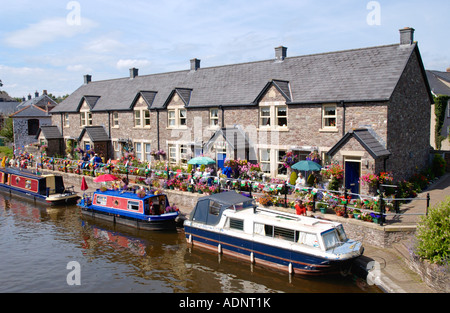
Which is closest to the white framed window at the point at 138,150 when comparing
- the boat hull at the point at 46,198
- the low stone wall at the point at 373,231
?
the boat hull at the point at 46,198

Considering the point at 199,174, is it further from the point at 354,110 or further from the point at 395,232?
the point at 395,232

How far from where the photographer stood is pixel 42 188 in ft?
88.9

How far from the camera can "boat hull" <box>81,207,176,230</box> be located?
1947 cm

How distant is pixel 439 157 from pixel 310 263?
18.0 metres

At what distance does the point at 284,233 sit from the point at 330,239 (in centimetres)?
174

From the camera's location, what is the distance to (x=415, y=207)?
691 inches

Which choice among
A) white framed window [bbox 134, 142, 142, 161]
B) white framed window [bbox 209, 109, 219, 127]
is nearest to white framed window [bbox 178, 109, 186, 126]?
white framed window [bbox 209, 109, 219, 127]

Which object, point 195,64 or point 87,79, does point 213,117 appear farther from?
point 87,79

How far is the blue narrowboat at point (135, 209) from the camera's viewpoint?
19516 mm

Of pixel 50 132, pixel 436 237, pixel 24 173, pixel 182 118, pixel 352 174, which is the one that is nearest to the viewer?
pixel 436 237

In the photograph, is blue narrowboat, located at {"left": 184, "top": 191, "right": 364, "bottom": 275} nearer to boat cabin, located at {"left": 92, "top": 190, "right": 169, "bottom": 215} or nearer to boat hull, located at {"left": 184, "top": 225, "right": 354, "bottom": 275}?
boat hull, located at {"left": 184, "top": 225, "right": 354, "bottom": 275}

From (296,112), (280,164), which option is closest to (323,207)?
(280,164)
